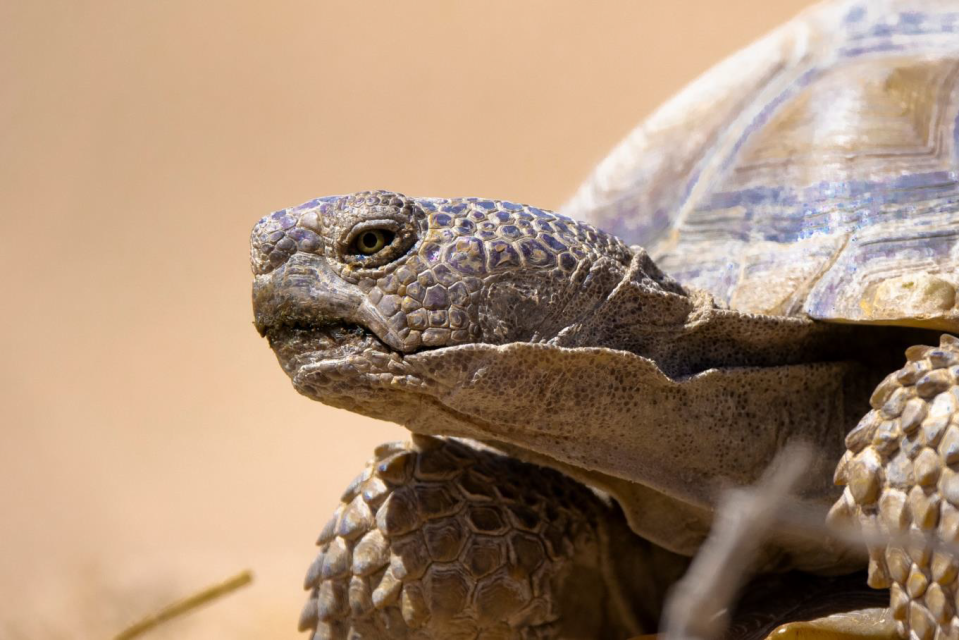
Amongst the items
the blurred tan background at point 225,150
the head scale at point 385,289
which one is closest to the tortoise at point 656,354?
the head scale at point 385,289

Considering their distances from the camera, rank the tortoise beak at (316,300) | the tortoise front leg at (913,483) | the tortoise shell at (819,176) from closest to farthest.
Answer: the tortoise front leg at (913,483)
the tortoise beak at (316,300)
the tortoise shell at (819,176)

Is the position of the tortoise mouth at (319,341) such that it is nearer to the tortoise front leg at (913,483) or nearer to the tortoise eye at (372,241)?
the tortoise eye at (372,241)

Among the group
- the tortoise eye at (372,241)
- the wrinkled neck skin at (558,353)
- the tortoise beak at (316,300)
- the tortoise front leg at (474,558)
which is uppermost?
the tortoise eye at (372,241)

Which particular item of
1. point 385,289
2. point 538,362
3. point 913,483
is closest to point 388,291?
point 385,289

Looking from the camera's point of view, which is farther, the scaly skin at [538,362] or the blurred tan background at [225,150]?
the blurred tan background at [225,150]

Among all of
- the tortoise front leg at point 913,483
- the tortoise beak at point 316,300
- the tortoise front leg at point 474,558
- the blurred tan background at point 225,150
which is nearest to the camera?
the tortoise front leg at point 913,483

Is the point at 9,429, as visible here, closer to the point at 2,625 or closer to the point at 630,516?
the point at 2,625

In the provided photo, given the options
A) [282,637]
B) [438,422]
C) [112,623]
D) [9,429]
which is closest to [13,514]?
[9,429]

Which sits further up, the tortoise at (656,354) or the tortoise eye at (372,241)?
the tortoise eye at (372,241)
